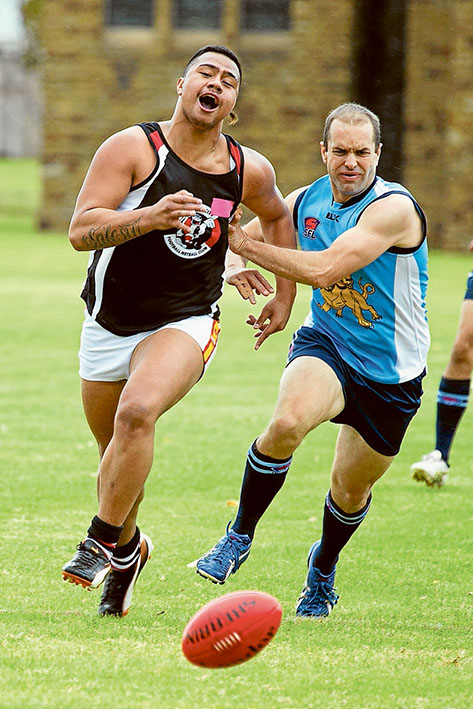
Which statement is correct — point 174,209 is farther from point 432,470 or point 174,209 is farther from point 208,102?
point 432,470

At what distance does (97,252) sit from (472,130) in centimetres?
2227

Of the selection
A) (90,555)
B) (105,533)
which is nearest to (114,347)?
(105,533)

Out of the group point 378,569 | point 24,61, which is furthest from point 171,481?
point 24,61

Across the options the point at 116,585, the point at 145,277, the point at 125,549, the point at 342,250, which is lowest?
the point at 116,585

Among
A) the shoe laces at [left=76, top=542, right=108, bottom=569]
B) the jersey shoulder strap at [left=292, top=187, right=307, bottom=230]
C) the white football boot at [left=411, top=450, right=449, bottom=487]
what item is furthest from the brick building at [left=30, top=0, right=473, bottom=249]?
the shoe laces at [left=76, top=542, right=108, bottom=569]

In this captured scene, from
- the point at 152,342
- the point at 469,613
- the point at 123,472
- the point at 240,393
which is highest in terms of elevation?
the point at 152,342

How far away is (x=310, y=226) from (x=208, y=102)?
765 millimetres

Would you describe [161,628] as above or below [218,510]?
above

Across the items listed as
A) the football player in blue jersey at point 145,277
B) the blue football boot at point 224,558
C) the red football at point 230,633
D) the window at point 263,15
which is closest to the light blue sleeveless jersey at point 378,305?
the football player in blue jersey at point 145,277

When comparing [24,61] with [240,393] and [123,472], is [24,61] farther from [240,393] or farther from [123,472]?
[123,472]

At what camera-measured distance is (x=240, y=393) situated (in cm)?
1142

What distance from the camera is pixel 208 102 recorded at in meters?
5.18

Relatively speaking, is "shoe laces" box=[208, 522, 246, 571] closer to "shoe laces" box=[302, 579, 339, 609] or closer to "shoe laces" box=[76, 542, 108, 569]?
"shoe laces" box=[302, 579, 339, 609]

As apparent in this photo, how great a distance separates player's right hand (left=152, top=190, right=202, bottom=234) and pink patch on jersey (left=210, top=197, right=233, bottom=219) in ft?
1.35
